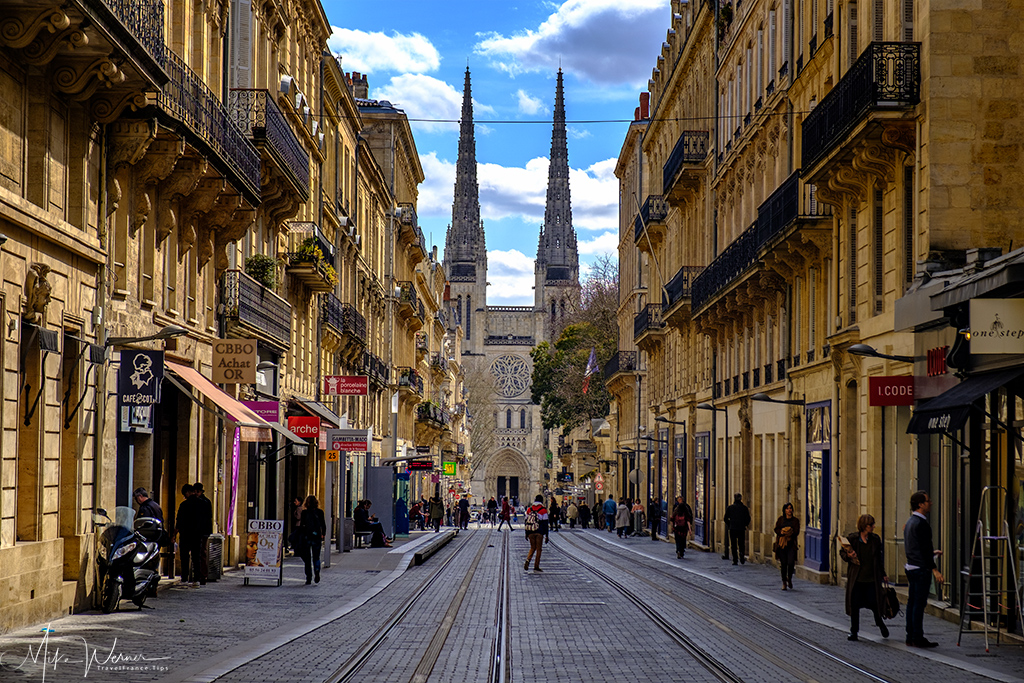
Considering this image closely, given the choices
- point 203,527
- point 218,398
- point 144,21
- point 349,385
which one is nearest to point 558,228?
point 349,385

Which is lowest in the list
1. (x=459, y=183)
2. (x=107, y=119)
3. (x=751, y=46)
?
(x=107, y=119)

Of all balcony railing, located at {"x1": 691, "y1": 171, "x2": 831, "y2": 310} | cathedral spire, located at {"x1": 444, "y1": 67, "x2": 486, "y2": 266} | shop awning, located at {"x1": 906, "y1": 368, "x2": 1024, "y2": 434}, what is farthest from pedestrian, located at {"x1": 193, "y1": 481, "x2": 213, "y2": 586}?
cathedral spire, located at {"x1": 444, "y1": 67, "x2": 486, "y2": 266}

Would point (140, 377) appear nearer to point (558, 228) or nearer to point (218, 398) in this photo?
point (218, 398)

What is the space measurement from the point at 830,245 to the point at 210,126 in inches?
486

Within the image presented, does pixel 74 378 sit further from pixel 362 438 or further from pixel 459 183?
pixel 459 183

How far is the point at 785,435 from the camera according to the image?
106 ft

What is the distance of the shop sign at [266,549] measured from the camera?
23.2 metres

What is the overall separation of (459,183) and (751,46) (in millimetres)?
150575

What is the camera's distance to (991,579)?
16844 millimetres

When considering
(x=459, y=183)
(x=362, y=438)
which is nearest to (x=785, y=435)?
(x=362, y=438)

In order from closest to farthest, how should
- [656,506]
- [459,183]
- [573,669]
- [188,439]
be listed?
1. [573,669]
2. [188,439]
3. [656,506]
4. [459,183]

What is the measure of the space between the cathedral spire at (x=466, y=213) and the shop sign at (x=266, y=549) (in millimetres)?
162392

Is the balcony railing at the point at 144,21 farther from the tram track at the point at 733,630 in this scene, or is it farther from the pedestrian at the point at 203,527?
the tram track at the point at 733,630

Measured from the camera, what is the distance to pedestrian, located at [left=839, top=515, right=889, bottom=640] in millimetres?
16312
